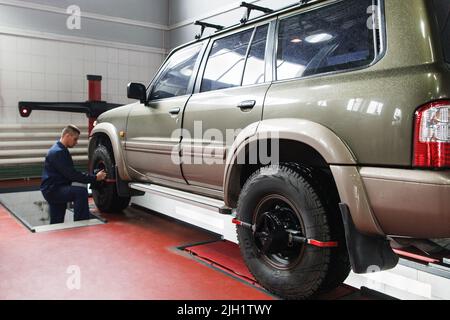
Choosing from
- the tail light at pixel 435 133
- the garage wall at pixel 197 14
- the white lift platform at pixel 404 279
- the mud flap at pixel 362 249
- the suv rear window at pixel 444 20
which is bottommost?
the white lift platform at pixel 404 279

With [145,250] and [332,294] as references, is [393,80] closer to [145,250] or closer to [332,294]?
[332,294]

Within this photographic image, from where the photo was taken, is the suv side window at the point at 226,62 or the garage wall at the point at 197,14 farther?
the garage wall at the point at 197,14

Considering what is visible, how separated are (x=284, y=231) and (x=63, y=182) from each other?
2.76m

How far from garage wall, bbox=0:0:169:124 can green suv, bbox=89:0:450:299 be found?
5288mm

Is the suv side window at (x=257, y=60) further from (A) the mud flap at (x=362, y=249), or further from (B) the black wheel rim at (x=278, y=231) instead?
(A) the mud flap at (x=362, y=249)

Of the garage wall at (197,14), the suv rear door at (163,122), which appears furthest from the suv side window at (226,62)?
the garage wall at (197,14)

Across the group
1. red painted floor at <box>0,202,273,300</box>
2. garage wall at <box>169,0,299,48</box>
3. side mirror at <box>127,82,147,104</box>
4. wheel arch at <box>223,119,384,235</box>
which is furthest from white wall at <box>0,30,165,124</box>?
wheel arch at <box>223,119,384,235</box>

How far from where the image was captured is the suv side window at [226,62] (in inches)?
107

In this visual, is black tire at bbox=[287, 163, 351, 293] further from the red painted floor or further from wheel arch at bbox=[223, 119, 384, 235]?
the red painted floor

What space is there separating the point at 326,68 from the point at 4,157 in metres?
6.53

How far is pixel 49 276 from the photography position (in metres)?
2.58

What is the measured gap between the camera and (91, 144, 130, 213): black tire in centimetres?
410

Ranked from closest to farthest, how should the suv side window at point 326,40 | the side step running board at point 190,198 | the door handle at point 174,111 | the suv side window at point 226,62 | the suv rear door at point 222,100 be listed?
the suv side window at point 326,40
the suv rear door at point 222,100
the side step running board at point 190,198
the suv side window at point 226,62
the door handle at point 174,111
